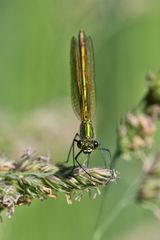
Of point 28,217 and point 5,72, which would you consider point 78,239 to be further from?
point 5,72

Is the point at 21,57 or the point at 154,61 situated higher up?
the point at 154,61

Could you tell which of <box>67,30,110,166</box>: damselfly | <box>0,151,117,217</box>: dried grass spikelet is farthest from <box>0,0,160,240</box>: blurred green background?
<box>0,151,117,217</box>: dried grass spikelet

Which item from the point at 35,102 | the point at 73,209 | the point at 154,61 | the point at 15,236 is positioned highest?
the point at 154,61

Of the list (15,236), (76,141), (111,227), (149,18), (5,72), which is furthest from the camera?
(149,18)

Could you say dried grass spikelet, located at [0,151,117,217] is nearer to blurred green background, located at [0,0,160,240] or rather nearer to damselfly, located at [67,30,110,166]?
damselfly, located at [67,30,110,166]

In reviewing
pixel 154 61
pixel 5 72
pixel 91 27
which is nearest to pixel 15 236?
pixel 5 72

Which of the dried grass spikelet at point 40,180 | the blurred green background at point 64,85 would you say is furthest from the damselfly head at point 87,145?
the blurred green background at point 64,85
